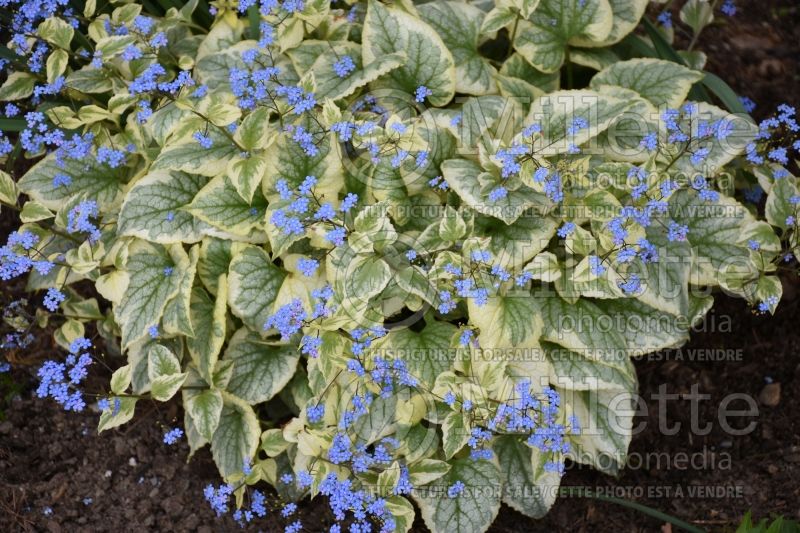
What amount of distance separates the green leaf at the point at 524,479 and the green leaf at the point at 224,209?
1397mm

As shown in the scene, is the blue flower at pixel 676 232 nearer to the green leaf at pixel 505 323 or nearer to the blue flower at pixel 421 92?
the green leaf at pixel 505 323

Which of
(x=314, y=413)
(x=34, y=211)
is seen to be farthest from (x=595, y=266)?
(x=34, y=211)

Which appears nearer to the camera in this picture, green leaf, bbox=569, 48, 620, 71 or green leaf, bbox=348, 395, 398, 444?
green leaf, bbox=348, 395, 398, 444

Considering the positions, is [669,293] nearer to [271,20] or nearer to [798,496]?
[798,496]

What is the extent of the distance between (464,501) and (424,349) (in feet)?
2.10

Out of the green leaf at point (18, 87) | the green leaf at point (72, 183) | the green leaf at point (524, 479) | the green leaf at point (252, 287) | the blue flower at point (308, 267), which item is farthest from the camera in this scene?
the green leaf at point (18, 87)

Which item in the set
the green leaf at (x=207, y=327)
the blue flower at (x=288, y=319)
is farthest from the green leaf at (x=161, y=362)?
the blue flower at (x=288, y=319)

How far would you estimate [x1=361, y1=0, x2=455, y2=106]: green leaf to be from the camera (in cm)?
346

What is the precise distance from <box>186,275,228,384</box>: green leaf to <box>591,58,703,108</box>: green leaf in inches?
74.4

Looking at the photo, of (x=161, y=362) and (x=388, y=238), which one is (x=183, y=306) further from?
(x=388, y=238)

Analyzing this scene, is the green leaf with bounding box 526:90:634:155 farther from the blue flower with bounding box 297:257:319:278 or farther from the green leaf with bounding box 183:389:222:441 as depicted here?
the green leaf with bounding box 183:389:222:441

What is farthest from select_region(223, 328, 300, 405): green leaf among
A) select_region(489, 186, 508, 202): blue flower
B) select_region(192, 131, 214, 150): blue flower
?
select_region(489, 186, 508, 202): blue flower

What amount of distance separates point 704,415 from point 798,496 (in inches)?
20.2

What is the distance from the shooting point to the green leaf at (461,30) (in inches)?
143
